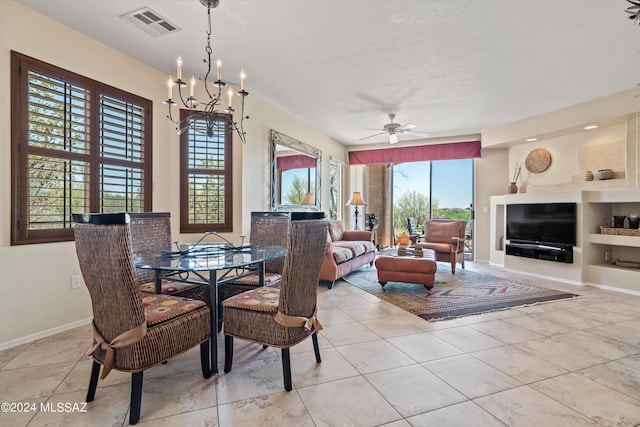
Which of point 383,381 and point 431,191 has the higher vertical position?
point 431,191

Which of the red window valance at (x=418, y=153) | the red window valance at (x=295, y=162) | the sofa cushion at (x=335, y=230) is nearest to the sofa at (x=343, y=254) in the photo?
the sofa cushion at (x=335, y=230)

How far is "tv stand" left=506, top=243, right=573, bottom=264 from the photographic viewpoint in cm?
469

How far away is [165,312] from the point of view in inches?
70.0

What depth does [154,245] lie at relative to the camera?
269 centimetres

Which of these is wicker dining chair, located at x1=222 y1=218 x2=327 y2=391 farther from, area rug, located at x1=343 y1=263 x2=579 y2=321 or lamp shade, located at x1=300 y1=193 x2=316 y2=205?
lamp shade, located at x1=300 y1=193 x2=316 y2=205

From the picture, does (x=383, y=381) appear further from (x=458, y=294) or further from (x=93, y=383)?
(x=458, y=294)

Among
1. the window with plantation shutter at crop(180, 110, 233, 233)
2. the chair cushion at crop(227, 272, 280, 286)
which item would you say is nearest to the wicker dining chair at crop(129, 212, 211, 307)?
the chair cushion at crop(227, 272, 280, 286)

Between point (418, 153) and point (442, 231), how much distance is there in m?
1.98

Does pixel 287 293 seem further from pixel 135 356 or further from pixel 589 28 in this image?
pixel 589 28

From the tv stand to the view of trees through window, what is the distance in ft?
4.73

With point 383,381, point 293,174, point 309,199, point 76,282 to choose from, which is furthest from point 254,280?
point 309,199

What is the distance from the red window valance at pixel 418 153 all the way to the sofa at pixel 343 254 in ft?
7.12

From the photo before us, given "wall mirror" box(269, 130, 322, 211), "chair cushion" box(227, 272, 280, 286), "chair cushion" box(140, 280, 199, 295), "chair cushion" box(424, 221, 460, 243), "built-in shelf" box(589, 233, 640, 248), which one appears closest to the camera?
"chair cushion" box(140, 280, 199, 295)

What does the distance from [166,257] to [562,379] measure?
2.85m
